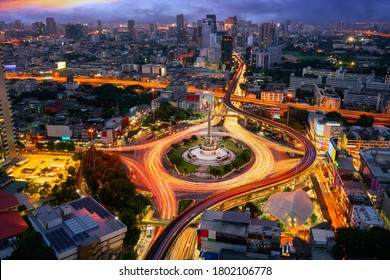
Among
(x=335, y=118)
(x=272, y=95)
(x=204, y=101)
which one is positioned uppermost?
(x=272, y=95)

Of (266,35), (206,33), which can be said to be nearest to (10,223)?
(206,33)

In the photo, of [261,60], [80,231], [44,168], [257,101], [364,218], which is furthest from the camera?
[261,60]

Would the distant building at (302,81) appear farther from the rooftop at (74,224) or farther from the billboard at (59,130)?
the rooftop at (74,224)

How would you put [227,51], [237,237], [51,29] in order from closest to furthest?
1. [237,237]
2. [227,51]
3. [51,29]

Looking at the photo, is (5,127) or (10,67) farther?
(10,67)

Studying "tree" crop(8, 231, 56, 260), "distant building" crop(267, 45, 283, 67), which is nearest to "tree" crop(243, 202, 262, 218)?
"tree" crop(8, 231, 56, 260)

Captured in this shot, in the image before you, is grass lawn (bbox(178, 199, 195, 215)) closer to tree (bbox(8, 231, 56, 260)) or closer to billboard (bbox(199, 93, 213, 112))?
tree (bbox(8, 231, 56, 260))

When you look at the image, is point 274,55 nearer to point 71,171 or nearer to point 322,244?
point 71,171

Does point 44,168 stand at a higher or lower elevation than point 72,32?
lower

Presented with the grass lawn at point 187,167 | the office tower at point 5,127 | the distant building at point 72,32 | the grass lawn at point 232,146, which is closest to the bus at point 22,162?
the office tower at point 5,127
